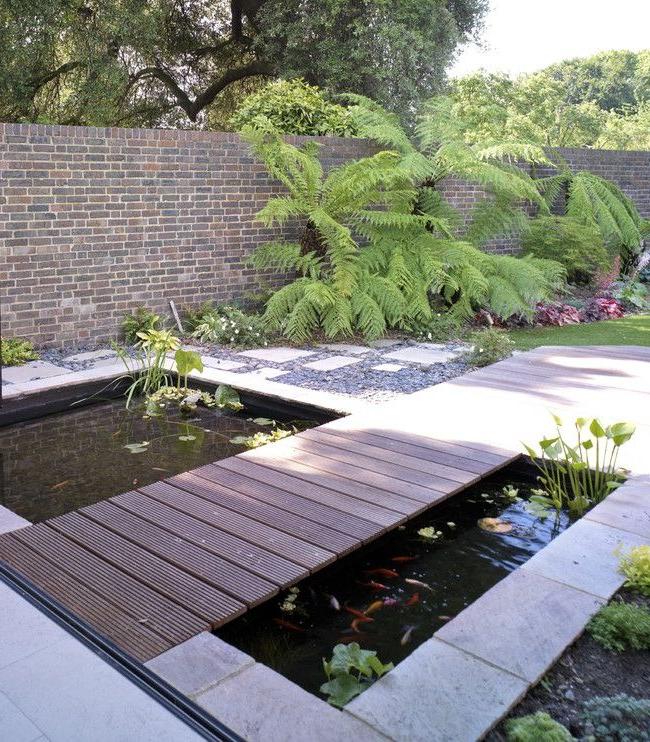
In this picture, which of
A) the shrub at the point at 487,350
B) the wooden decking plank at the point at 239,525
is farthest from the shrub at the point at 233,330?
the wooden decking plank at the point at 239,525

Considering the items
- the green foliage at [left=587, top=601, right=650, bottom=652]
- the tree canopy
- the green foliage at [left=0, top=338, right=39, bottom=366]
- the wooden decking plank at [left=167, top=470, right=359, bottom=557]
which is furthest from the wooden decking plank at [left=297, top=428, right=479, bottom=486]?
the tree canopy

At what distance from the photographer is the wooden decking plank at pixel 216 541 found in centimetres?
250

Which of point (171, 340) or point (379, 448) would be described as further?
point (171, 340)

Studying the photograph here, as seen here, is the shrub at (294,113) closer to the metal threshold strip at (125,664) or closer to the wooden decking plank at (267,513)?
the wooden decking plank at (267,513)

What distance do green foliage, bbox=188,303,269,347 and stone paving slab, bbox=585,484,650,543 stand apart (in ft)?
12.3

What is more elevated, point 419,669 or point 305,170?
point 305,170

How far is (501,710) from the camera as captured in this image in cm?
183

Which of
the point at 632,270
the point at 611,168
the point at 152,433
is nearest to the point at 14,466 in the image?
the point at 152,433

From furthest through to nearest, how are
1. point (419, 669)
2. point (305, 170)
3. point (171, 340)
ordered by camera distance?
point (305, 170), point (171, 340), point (419, 669)

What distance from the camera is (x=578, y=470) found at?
3.35m

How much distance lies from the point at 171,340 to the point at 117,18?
313 inches

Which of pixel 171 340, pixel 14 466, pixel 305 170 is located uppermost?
pixel 305 170

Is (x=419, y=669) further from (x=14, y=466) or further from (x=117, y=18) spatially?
(x=117, y=18)

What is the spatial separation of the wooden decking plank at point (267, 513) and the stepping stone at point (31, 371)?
2.27 metres
